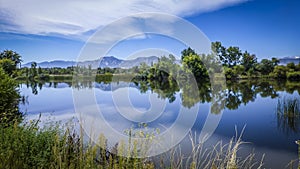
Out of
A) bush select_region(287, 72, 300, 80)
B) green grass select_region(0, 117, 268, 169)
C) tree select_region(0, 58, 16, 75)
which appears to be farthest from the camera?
bush select_region(287, 72, 300, 80)

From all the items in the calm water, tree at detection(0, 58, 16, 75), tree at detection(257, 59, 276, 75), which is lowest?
the calm water

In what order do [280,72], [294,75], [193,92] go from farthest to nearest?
[280,72], [294,75], [193,92]

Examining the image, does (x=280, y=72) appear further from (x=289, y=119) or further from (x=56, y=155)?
(x=56, y=155)

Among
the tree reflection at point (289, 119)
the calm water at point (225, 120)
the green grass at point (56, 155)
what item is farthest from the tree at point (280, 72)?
the green grass at point (56, 155)

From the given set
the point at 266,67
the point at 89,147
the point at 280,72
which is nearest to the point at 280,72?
the point at 280,72

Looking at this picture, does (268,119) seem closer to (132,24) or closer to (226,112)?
(226,112)

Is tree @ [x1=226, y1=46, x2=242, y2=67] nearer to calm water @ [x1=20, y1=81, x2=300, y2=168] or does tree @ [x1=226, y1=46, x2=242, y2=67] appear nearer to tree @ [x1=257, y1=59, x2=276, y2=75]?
tree @ [x1=257, y1=59, x2=276, y2=75]

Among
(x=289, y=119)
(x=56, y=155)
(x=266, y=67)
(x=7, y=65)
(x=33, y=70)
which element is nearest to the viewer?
(x=56, y=155)

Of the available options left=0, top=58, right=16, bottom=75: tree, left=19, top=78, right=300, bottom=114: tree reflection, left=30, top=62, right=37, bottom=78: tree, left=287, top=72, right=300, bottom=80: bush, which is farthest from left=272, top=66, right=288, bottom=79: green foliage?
left=30, top=62, right=37, bottom=78: tree

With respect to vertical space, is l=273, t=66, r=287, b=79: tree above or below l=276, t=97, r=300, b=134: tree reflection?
above

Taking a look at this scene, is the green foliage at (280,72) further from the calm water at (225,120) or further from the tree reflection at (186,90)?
the calm water at (225,120)

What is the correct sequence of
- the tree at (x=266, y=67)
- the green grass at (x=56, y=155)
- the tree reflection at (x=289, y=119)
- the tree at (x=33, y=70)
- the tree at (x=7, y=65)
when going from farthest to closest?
the tree at (x=33, y=70) → the tree at (x=266, y=67) → the tree at (x=7, y=65) → the tree reflection at (x=289, y=119) → the green grass at (x=56, y=155)

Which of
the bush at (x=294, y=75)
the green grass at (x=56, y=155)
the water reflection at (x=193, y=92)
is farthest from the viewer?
the bush at (x=294, y=75)

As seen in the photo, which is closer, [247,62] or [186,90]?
[186,90]
